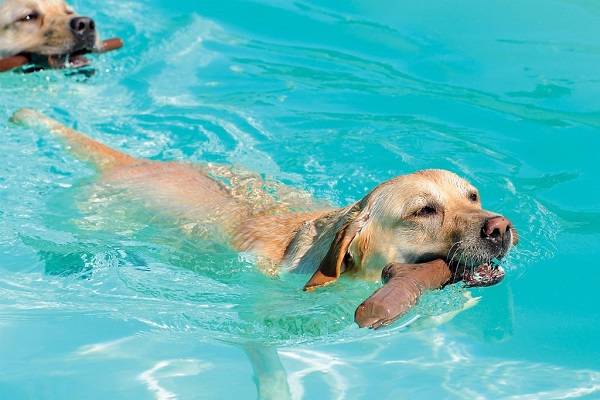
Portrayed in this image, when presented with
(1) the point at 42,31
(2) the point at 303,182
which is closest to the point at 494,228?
(2) the point at 303,182

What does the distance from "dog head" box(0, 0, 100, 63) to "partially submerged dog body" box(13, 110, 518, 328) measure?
3.24 meters

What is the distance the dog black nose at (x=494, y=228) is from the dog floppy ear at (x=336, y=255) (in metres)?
0.76

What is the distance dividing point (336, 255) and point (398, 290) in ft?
2.46

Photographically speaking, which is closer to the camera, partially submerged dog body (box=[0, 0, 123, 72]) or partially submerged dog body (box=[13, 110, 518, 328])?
partially submerged dog body (box=[13, 110, 518, 328])

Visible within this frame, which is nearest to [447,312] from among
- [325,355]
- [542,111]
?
[325,355]

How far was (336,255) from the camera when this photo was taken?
534 centimetres

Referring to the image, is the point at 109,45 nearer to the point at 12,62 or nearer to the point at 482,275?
the point at 12,62

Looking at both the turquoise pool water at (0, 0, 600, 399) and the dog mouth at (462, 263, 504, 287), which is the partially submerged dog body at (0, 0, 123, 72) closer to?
the turquoise pool water at (0, 0, 600, 399)

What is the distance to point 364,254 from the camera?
218 inches

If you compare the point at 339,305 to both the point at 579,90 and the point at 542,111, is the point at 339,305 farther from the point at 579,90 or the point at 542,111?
the point at 579,90

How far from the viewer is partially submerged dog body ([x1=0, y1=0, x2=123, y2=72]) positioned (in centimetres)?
896

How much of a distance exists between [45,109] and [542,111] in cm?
497

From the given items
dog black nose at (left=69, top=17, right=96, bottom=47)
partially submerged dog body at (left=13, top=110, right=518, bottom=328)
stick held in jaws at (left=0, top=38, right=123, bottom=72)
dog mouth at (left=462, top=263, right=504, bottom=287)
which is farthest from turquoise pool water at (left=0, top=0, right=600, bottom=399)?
dog black nose at (left=69, top=17, right=96, bottom=47)

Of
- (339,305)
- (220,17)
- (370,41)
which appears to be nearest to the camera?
Answer: (339,305)
